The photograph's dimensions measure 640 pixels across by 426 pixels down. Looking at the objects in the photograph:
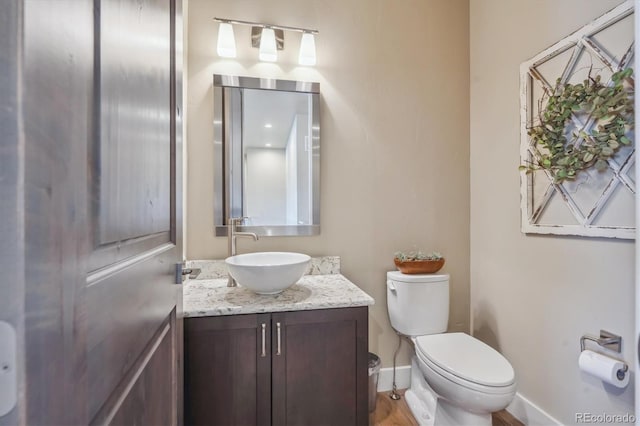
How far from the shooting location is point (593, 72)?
131 centimetres

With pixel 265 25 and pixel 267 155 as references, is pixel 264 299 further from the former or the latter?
pixel 265 25

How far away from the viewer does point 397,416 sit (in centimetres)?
172

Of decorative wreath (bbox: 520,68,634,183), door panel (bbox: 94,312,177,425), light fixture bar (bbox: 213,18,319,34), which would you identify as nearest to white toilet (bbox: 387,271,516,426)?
decorative wreath (bbox: 520,68,634,183)

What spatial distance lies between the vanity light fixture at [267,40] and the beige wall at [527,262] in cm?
113

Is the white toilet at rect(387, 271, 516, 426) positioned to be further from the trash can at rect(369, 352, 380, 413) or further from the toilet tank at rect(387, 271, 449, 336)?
the trash can at rect(369, 352, 380, 413)

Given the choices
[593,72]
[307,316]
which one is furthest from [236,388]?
[593,72]

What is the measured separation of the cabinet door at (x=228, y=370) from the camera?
1241 millimetres

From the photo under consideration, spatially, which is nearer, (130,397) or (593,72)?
(130,397)

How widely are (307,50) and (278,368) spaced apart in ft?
5.68

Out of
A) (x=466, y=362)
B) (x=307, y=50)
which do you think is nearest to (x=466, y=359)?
(x=466, y=362)

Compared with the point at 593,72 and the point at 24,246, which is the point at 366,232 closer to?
the point at 593,72

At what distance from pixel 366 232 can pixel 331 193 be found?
0.34m

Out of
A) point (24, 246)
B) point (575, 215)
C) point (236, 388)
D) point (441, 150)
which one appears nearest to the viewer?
point (24, 246)

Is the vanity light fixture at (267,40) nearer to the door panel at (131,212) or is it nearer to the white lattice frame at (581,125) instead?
the door panel at (131,212)
